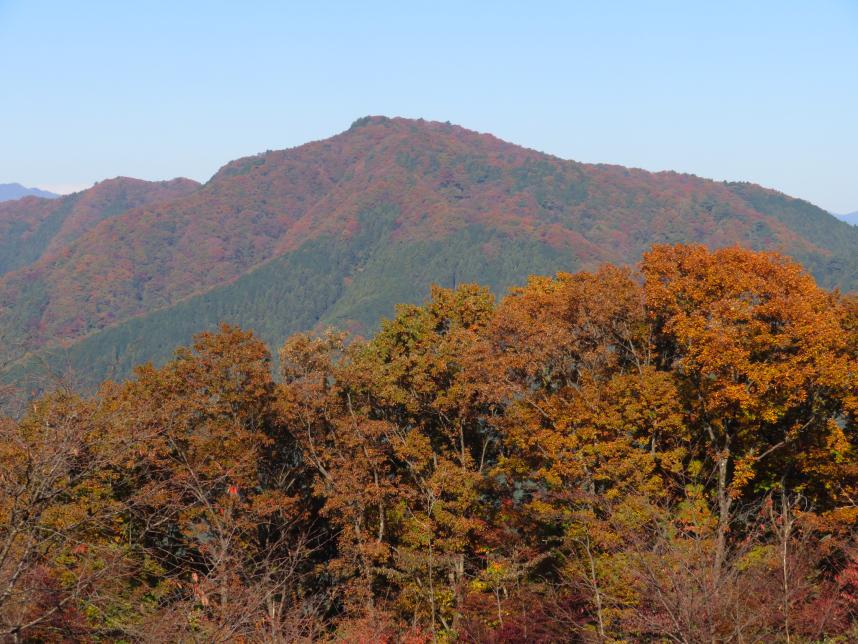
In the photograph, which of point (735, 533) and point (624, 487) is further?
point (735, 533)

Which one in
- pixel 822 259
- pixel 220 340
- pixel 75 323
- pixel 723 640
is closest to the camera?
pixel 723 640

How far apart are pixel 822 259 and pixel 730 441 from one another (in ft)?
604

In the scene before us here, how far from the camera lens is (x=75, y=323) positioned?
192 meters

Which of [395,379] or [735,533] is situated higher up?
[395,379]

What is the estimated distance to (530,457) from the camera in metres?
22.7

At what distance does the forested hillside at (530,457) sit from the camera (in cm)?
1888

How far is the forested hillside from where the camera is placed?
18.9 m

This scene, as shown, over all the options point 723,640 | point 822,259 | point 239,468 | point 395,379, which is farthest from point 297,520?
point 822,259

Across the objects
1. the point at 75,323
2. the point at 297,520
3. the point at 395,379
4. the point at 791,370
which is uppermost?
the point at 791,370

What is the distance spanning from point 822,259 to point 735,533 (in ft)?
603

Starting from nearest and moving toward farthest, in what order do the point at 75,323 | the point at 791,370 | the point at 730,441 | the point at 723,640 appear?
the point at 723,640
the point at 791,370
the point at 730,441
the point at 75,323

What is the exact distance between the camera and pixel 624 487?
19.9 meters

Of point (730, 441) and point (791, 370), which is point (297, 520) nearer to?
point (730, 441)

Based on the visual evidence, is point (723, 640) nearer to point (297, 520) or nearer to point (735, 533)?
point (735, 533)
